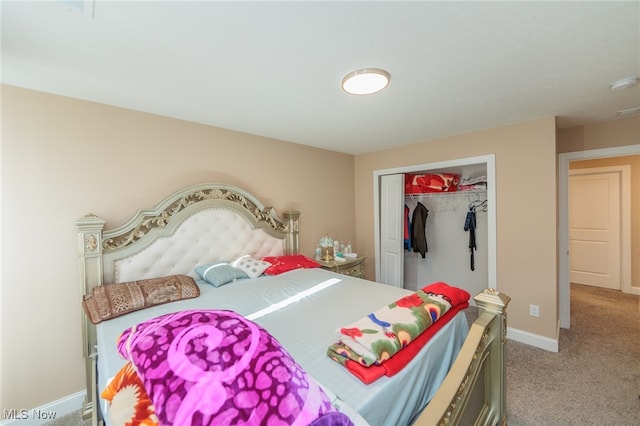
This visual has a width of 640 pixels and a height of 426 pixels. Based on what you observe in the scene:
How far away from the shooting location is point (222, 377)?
26.5 inches

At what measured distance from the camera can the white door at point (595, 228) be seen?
4.13m

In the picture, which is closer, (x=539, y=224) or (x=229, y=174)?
(x=539, y=224)

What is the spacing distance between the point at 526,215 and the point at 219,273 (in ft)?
10.1

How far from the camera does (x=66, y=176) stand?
1.89 meters

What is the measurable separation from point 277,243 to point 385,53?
2.22 metres

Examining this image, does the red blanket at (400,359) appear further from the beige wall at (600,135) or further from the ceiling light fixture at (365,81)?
the beige wall at (600,135)

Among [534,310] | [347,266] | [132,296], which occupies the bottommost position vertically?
[534,310]

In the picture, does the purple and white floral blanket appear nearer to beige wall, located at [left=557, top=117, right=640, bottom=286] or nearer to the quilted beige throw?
the quilted beige throw

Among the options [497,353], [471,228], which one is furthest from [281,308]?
[471,228]

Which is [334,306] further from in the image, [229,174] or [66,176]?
[66,176]

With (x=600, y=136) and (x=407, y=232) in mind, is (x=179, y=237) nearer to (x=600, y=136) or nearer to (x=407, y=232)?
(x=407, y=232)

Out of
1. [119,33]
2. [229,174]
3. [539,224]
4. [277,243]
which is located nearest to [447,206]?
[539,224]

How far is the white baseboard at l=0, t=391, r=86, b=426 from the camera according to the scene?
66.9 inches

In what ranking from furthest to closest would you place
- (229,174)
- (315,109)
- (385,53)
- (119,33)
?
(229,174) → (315,109) → (385,53) → (119,33)
